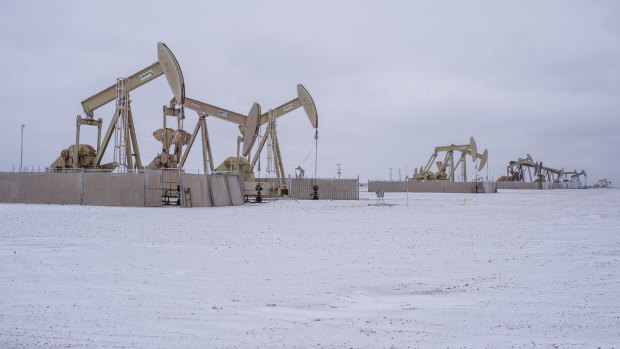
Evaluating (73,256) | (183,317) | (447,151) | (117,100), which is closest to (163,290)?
(183,317)

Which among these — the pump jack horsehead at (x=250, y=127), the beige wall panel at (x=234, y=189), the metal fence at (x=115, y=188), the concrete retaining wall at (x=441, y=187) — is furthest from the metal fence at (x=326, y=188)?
the concrete retaining wall at (x=441, y=187)

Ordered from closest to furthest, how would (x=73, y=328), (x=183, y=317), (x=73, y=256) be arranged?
(x=73, y=328) < (x=183, y=317) < (x=73, y=256)

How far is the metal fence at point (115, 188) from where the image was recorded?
21969mm

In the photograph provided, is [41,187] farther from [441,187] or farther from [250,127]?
[441,187]

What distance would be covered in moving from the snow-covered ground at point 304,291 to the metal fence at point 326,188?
23755mm

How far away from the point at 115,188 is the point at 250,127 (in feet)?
31.5

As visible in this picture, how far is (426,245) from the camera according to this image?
1020 cm

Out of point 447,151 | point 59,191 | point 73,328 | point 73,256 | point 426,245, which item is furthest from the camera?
point 447,151

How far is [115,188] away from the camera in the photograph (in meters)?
22.1

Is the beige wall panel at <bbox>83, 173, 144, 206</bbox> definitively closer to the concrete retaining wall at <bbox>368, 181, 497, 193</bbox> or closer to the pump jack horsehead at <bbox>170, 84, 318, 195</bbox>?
the pump jack horsehead at <bbox>170, 84, 318, 195</bbox>

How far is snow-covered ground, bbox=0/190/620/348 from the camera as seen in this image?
4148mm

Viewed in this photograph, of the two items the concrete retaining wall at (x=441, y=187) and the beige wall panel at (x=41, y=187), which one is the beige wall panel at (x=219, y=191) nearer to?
the beige wall panel at (x=41, y=187)

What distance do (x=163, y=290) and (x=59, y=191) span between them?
1975cm

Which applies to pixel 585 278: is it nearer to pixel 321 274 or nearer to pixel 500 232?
pixel 321 274
